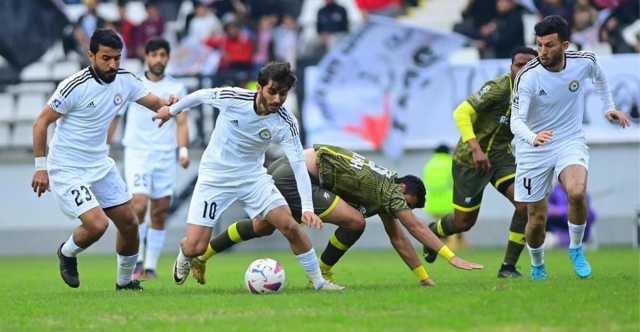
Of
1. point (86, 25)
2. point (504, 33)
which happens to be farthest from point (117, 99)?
point (86, 25)

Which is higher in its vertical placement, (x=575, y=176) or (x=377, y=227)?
(x=575, y=176)

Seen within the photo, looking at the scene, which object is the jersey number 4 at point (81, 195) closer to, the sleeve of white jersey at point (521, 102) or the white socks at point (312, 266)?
the white socks at point (312, 266)

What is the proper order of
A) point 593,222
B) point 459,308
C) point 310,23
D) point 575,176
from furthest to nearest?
Answer: point 310,23
point 593,222
point 575,176
point 459,308

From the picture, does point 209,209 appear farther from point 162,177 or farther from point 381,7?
point 381,7

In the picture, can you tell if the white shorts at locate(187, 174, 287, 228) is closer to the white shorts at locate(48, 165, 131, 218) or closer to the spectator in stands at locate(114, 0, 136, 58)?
the white shorts at locate(48, 165, 131, 218)

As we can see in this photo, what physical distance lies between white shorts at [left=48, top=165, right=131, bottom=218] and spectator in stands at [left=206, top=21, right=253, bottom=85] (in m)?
11.8

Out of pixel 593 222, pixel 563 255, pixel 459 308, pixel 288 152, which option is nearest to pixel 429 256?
pixel 288 152

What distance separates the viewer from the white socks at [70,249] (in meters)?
12.5

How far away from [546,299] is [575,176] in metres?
2.24

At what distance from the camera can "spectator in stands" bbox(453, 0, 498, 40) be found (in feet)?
80.6

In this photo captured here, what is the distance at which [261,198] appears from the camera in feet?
40.0

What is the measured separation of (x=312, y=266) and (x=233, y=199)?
3.15ft

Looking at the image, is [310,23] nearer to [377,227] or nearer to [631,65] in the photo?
[377,227]

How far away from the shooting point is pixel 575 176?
12.6 meters
